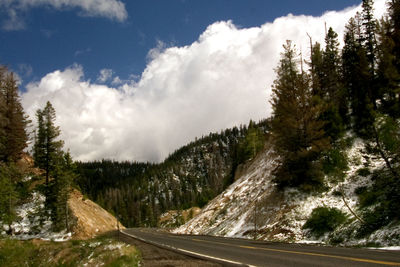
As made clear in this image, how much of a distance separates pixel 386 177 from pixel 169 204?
166 m

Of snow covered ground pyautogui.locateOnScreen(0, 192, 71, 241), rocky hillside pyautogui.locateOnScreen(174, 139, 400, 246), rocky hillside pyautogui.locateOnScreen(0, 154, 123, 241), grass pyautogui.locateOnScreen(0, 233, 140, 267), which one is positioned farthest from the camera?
rocky hillside pyautogui.locateOnScreen(0, 154, 123, 241)

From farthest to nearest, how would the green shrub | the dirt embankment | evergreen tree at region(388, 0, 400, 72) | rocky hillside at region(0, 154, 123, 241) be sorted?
the dirt embankment → rocky hillside at region(0, 154, 123, 241) → evergreen tree at region(388, 0, 400, 72) → the green shrub

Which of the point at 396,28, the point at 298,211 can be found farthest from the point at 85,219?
the point at 396,28

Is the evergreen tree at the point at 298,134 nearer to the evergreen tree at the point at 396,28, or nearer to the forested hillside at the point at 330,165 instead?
the forested hillside at the point at 330,165

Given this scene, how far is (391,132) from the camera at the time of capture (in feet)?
76.0

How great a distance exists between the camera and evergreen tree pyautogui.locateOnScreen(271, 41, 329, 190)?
2730 centimetres

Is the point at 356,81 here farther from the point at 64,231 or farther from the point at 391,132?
the point at 64,231

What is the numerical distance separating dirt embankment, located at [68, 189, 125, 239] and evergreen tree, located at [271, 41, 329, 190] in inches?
1292

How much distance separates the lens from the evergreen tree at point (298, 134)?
27.3 meters

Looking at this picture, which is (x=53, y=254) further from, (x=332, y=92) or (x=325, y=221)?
(x=332, y=92)

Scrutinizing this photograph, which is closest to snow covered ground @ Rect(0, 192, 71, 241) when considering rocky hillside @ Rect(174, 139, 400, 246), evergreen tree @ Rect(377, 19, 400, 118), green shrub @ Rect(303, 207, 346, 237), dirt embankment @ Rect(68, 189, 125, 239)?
dirt embankment @ Rect(68, 189, 125, 239)

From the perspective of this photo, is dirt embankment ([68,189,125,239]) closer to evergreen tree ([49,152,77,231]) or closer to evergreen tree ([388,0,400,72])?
evergreen tree ([49,152,77,231])

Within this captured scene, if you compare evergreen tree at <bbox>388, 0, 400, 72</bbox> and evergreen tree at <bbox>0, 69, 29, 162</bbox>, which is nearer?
evergreen tree at <bbox>388, 0, 400, 72</bbox>

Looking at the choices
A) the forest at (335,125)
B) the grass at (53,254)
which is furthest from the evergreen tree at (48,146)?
the forest at (335,125)
